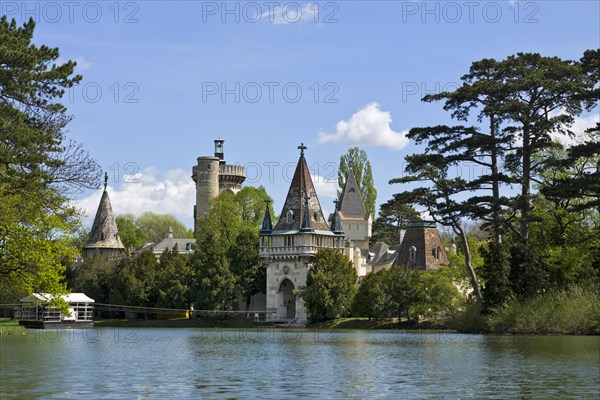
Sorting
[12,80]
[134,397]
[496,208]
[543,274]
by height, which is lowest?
[134,397]

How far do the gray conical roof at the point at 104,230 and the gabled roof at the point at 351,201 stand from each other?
25180mm

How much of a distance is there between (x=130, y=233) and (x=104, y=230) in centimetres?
2595

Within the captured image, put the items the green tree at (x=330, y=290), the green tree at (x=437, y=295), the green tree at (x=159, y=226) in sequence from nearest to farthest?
the green tree at (x=437, y=295)
the green tree at (x=330, y=290)
the green tree at (x=159, y=226)

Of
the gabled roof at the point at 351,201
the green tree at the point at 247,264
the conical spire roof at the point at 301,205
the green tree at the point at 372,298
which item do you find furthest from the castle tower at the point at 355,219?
the green tree at the point at 372,298

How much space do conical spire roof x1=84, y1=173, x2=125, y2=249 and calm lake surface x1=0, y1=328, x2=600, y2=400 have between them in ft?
226

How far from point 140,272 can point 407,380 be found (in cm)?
6560

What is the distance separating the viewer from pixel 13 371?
2361cm

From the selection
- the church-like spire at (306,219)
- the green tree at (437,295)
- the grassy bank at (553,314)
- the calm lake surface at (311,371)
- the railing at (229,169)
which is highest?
the railing at (229,169)

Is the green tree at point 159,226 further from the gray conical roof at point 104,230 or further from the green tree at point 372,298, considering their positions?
the green tree at point 372,298

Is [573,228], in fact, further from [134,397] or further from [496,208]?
[134,397]

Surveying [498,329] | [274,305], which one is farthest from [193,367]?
[274,305]

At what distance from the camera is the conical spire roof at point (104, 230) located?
105062 millimetres

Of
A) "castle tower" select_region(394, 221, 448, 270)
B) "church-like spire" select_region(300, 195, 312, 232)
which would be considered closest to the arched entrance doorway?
"church-like spire" select_region(300, 195, 312, 232)

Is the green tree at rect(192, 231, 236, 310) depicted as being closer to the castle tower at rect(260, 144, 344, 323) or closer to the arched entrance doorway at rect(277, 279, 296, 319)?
the castle tower at rect(260, 144, 344, 323)
